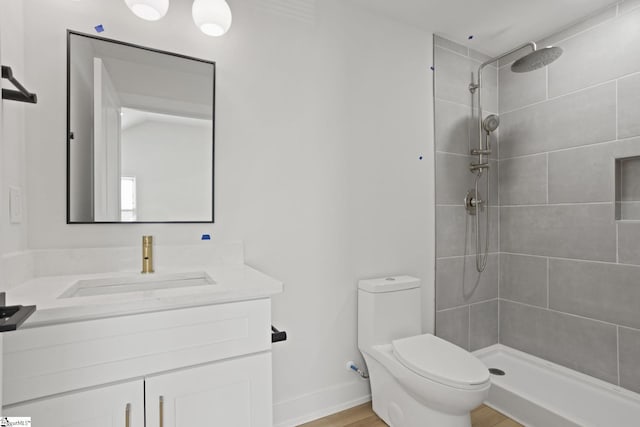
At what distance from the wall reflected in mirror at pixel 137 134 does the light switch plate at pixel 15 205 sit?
0.15m

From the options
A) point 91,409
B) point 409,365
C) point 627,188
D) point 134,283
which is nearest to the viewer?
point 91,409

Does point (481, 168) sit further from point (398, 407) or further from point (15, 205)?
point (15, 205)

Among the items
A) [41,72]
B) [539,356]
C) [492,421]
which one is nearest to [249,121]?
[41,72]

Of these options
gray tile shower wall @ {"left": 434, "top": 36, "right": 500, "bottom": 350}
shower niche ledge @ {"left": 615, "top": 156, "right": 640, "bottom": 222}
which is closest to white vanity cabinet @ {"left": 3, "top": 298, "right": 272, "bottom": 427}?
gray tile shower wall @ {"left": 434, "top": 36, "right": 500, "bottom": 350}

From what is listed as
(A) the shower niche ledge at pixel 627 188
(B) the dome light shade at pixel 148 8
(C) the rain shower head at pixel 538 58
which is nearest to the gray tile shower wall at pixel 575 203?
(A) the shower niche ledge at pixel 627 188

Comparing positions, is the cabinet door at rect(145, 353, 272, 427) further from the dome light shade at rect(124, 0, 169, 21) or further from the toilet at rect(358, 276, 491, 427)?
the dome light shade at rect(124, 0, 169, 21)

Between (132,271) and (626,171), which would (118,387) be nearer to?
(132,271)

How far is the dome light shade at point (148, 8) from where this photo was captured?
1.25m

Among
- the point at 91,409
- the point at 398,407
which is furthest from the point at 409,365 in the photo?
the point at 91,409

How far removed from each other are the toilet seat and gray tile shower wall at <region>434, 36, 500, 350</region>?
562mm

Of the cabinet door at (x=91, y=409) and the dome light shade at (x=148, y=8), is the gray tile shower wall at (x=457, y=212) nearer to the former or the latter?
the dome light shade at (x=148, y=8)

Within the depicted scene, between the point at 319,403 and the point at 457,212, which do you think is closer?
the point at 319,403

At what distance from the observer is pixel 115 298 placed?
0.89 metres

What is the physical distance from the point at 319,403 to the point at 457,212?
1.54 m
